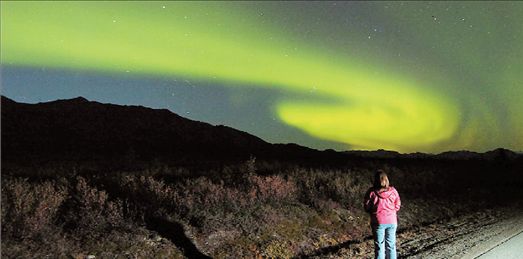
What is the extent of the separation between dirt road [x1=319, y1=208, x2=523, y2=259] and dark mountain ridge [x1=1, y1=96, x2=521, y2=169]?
78.3 ft

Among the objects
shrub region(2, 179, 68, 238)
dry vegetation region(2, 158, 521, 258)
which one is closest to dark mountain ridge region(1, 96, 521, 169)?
dry vegetation region(2, 158, 521, 258)

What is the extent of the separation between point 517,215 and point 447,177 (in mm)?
11893

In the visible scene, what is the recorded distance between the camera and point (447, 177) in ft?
92.0

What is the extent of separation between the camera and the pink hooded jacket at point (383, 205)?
7207 mm

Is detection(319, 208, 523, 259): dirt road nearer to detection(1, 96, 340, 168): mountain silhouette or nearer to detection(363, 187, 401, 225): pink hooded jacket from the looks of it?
detection(363, 187, 401, 225): pink hooded jacket

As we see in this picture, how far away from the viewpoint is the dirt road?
923cm

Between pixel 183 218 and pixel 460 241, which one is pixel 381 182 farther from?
pixel 460 241

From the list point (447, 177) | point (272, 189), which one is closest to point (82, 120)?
point (447, 177)

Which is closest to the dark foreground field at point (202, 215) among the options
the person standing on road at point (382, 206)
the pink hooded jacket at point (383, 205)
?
the person standing on road at point (382, 206)

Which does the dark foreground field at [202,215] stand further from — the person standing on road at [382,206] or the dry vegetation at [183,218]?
the person standing on road at [382,206]

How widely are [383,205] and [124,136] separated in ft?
188

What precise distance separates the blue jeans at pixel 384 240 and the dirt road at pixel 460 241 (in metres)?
1.48

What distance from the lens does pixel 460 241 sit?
10695 millimetres

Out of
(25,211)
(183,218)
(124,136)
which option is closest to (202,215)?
(183,218)
